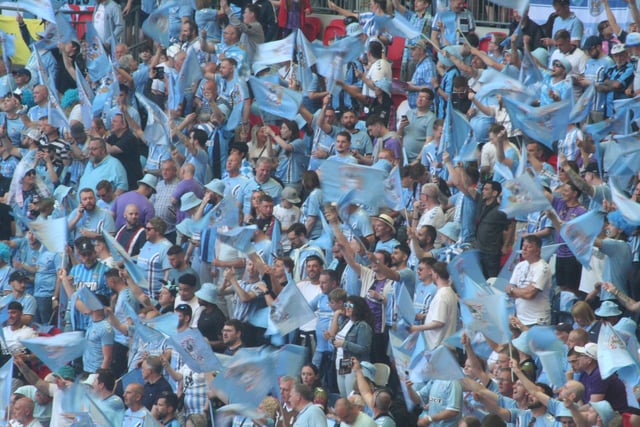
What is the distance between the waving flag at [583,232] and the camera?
49.4 feet

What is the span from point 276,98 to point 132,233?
8.13 ft

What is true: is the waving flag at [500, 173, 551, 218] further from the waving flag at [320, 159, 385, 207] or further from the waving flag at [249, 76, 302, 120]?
the waving flag at [249, 76, 302, 120]

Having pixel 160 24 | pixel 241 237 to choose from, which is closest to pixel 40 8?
pixel 160 24

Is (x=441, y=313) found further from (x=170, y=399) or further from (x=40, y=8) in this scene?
(x=40, y=8)

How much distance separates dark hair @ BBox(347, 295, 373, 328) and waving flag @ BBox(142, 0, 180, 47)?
27.7 feet

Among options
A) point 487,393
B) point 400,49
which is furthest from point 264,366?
point 400,49

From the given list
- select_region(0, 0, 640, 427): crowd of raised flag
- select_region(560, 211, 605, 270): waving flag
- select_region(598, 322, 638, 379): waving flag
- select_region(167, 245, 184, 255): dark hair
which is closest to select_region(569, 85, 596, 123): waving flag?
select_region(0, 0, 640, 427): crowd of raised flag

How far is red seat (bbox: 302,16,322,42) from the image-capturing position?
22938mm

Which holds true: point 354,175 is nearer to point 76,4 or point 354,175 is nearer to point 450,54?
point 450,54

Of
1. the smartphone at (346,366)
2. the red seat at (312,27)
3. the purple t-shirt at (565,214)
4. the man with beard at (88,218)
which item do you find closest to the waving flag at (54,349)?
the man with beard at (88,218)

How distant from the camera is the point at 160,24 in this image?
22500 mm

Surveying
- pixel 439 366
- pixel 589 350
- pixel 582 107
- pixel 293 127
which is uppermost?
pixel 582 107

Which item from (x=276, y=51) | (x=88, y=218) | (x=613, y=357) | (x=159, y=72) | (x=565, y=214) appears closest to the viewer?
(x=613, y=357)

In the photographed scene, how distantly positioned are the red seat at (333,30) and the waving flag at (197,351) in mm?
8873
